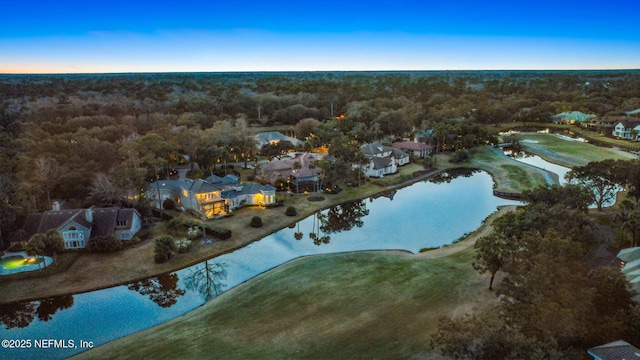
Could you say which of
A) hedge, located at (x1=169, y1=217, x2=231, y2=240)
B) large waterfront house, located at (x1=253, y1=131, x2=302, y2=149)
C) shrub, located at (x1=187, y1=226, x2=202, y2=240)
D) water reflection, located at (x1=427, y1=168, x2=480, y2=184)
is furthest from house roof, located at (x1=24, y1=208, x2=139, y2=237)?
water reflection, located at (x1=427, y1=168, x2=480, y2=184)

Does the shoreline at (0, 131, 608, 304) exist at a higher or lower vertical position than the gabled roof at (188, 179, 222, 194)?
lower

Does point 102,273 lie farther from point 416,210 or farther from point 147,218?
point 416,210

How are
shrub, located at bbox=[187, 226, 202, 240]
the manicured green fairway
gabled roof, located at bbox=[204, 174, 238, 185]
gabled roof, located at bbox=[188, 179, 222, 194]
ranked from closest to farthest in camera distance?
1. the manicured green fairway
2. shrub, located at bbox=[187, 226, 202, 240]
3. gabled roof, located at bbox=[188, 179, 222, 194]
4. gabled roof, located at bbox=[204, 174, 238, 185]

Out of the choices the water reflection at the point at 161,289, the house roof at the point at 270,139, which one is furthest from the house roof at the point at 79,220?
the house roof at the point at 270,139

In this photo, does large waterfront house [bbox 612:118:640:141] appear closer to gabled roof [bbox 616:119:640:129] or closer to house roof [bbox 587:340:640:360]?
gabled roof [bbox 616:119:640:129]

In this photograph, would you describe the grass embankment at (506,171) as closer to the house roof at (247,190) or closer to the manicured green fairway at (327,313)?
the manicured green fairway at (327,313)

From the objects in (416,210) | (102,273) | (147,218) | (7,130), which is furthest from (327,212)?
(7,130)

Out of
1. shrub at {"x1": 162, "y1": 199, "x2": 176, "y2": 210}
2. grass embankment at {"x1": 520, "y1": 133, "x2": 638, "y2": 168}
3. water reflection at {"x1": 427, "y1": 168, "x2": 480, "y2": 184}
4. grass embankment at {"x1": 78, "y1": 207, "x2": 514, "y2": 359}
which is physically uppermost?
grass embankment at {"x1": 520, "y1": 133, "x2": 638, "y2": 168}

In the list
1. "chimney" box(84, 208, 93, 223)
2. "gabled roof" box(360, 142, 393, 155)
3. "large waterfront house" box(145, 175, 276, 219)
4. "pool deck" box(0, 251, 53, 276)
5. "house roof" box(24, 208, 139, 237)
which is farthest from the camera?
"gabled roof" box(360, 142, 393, 155)
